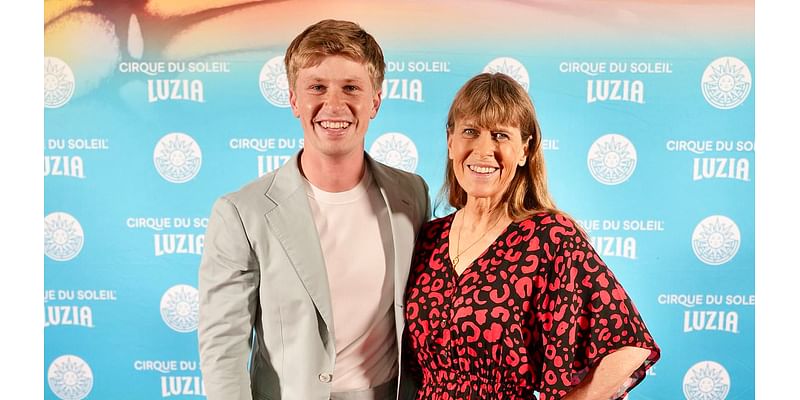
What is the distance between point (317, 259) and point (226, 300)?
0.30m

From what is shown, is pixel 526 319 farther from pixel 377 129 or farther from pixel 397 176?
pixel 377 129

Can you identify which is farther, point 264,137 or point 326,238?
point 264,137

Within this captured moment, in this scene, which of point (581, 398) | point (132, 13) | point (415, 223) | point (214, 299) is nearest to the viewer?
point (581, 398)

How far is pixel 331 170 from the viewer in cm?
216

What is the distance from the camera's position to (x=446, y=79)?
12.8 ft

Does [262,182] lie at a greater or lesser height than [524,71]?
lesser

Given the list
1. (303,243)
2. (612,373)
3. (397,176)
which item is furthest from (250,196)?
(612,373)

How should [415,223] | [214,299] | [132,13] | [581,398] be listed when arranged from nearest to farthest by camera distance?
[581,398]
[214,299]
[415,223]
[132,13]

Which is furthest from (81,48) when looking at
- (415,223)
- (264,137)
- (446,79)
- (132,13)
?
(415,223)

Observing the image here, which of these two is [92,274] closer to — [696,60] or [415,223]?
[415,223]

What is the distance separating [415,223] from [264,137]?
74.7 inches

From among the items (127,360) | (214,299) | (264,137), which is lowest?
(127,360)

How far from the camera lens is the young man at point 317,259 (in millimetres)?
2047

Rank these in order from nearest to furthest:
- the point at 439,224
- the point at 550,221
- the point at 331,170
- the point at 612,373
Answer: the point at 612,373 < the point at 550,221 < the point at 331,170 < the point at 439,224
